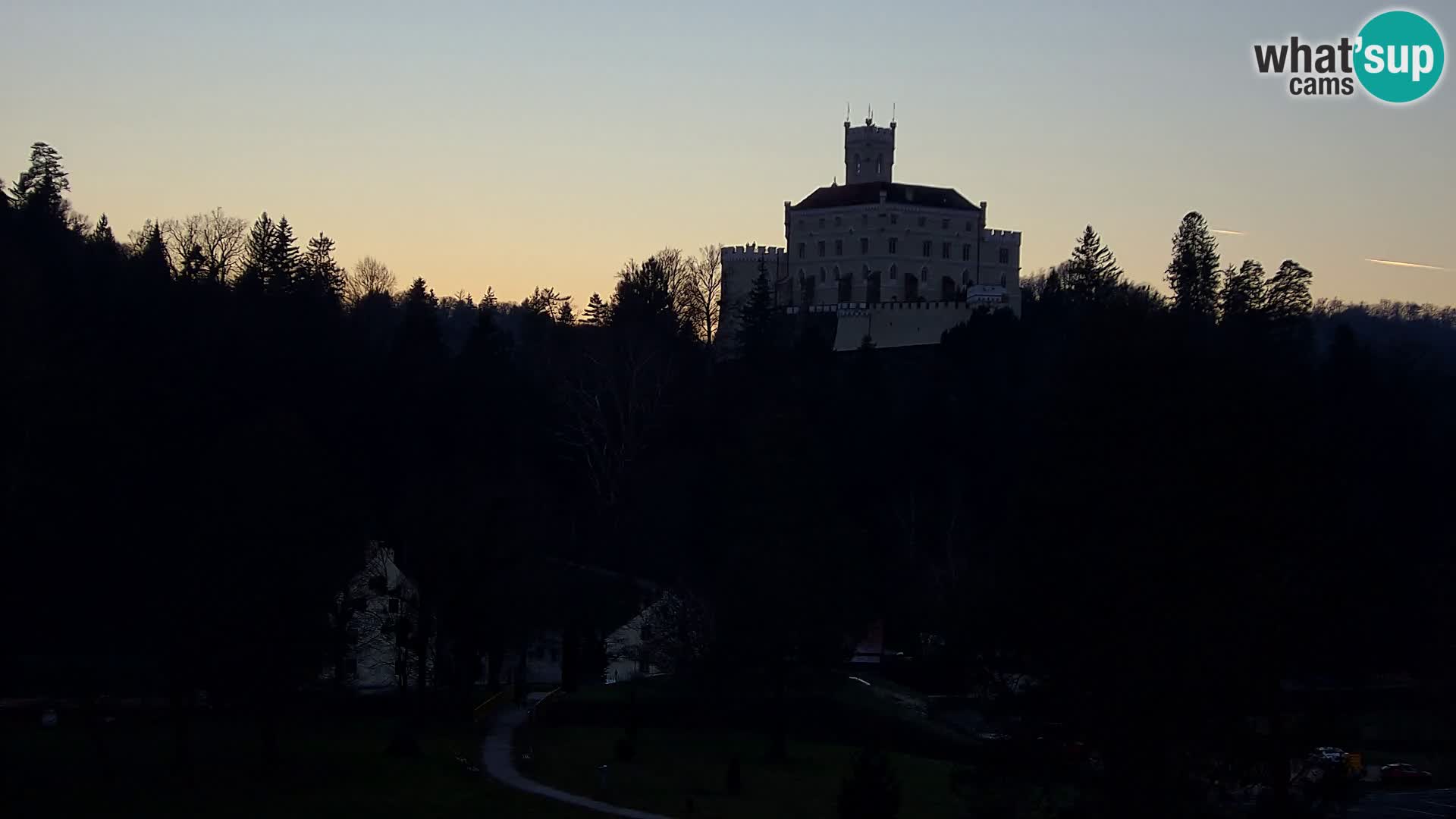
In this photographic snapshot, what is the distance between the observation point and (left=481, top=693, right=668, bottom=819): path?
34375 millimetres

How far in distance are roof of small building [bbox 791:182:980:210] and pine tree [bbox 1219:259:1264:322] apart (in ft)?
171

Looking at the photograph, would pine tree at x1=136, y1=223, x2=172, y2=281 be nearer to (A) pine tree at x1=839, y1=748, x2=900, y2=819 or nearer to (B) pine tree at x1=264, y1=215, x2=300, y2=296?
(B) pine tree at x1=264, y1=215, x2=300, y2=296

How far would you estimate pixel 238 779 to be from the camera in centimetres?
3700

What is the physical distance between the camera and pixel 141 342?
202ft

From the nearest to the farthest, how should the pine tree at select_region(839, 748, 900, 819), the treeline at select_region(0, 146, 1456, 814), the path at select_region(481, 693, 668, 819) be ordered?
the treeline at select_region(0, 146, 1456, 814)
the pine tree at select_region(839, 748, 900, 819)
the path at select_region(481, 693, 668, 819)

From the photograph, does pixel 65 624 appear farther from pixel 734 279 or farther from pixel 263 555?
pixel 734 279

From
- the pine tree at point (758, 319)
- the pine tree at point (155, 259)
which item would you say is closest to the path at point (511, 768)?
the pine tree at point (155, 259)

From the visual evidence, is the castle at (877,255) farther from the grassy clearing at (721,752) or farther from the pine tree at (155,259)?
the grassy clearing at (721,752)

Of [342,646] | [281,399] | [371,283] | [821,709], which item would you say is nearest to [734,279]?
[371,283]

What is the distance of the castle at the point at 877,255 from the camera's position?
403 feet

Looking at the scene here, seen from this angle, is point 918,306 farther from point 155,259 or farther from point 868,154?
point 155,259

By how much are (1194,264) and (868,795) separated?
2071 inches

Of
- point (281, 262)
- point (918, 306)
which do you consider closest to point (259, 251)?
point (281, 262)

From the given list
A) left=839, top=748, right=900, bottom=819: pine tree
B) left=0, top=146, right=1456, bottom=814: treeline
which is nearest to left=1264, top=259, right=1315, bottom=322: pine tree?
left=0, top=146, right=1456, bottom=814: treeline
